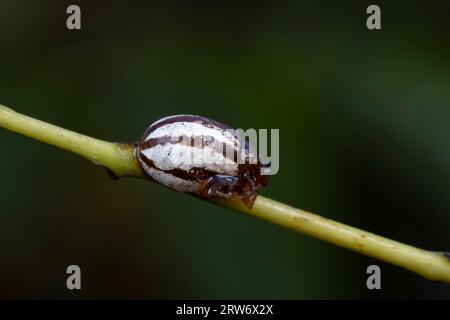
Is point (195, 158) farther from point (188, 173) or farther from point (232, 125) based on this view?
point (232, 125)

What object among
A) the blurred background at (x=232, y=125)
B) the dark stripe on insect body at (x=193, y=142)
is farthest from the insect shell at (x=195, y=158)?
the blurred background at (x=232, y=125)

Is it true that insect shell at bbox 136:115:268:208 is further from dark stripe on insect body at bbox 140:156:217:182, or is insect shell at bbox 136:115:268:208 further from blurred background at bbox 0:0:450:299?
blurred background at bbox 0:0:450:299

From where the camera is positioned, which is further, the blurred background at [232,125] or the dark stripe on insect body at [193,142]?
the blurred background at [232,125]

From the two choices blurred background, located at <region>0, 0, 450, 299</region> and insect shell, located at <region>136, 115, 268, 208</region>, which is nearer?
insect shell, located at <region>136, 115, 268, 208</region>

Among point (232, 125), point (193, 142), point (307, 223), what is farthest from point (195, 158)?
point (232, 125)

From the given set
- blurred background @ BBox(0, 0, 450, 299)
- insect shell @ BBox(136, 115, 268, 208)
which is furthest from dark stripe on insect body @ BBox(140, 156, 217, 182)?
blurred background @ BBox(0, 0, 450, 299)

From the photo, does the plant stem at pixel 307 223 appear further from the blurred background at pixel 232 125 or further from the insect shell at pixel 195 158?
the blurred background at pixel 232 125
